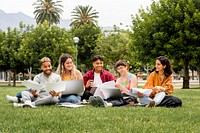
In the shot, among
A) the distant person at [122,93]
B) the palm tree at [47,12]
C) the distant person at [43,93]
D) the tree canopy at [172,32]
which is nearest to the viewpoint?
the distant person at [122,93]

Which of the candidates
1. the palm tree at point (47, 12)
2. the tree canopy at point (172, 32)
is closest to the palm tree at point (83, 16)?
the palm tree at point (47, 12)

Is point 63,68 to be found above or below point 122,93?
above

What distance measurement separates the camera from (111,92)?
8.21 metres

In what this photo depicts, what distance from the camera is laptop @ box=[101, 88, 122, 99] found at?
8164mm

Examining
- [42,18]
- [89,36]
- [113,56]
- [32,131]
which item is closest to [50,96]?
[32,131]

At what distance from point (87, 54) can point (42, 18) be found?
16458 millimetres

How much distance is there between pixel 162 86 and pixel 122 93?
94 cm

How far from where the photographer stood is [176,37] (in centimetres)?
2372

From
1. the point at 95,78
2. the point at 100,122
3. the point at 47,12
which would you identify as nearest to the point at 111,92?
the point at 95,78

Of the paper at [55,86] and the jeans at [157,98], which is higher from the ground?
A: the paper at [55,86]

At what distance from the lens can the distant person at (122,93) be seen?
787 cm

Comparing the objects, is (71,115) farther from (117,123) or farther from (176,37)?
(176,37)

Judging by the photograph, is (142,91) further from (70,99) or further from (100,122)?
(100,122)

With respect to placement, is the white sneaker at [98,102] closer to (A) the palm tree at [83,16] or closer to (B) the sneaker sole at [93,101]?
(B) the sneaker sole at [93,101]
